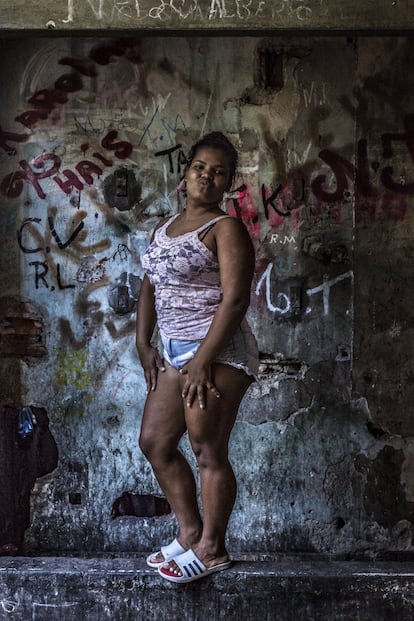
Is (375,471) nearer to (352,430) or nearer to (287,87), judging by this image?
(352,430)

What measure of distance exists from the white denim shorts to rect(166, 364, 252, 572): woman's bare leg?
0.04 m

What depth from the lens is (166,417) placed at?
469cm

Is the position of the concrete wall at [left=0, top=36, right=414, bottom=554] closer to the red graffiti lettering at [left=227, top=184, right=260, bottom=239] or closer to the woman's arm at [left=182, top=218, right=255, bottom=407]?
the red graffiti lettering at [left=227, top=184, right=260, bottom=239]

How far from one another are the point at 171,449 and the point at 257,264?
188cm

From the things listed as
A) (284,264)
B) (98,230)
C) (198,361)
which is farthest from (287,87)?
(198,361)

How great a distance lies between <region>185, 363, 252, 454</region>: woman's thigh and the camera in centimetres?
455

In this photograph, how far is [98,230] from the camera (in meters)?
6.29

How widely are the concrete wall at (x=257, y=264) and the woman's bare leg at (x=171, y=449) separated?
1.59m

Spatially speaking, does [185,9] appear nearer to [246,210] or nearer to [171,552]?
[246,210]

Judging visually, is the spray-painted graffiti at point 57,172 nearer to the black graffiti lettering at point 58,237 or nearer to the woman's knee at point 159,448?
the black graffiti lettering at point 58,237

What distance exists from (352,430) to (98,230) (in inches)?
80.1

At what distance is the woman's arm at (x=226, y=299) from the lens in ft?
14.6

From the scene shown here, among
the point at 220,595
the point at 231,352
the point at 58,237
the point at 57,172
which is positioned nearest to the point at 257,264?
the point at 58,237

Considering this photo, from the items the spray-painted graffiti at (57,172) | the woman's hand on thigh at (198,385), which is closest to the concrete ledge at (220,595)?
the woman's hand on thigh at (198,385)
